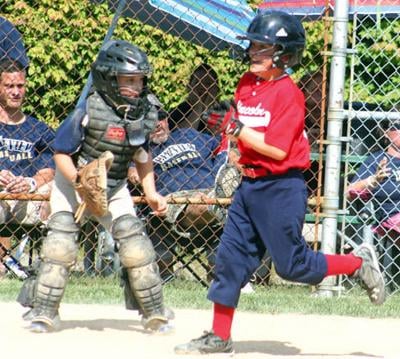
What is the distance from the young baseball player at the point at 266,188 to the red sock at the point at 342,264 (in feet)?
0.07

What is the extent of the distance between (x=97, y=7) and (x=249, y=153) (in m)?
5.65

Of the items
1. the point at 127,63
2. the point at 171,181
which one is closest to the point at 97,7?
the point at 171,181

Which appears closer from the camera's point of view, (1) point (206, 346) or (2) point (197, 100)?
(1) point (206, 346)

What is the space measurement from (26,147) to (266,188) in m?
3.26

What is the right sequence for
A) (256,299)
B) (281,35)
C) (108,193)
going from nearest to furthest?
(281,35), (108,193), (256,299)

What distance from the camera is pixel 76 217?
611 centimetres

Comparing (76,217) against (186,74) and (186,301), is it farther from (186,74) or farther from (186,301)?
(186,74)

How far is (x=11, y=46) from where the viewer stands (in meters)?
8.55

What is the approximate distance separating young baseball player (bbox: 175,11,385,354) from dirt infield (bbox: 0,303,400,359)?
1.02ft

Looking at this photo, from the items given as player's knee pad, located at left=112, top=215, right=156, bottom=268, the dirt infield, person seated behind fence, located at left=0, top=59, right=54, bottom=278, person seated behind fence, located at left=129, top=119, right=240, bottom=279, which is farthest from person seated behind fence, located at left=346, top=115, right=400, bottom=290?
player's knee pad, located at left=112, top=215, right=156, bottom=268

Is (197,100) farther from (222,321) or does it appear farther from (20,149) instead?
(222,321)

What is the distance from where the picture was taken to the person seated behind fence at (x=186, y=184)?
8.37m

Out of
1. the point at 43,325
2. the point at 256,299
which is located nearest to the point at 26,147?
the point at 256,299

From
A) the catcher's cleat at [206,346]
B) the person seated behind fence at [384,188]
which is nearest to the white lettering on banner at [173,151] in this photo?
the person seated behind fence at [384,188]
